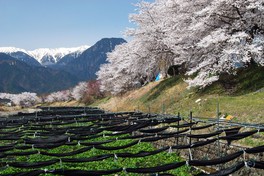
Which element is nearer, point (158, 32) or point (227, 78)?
point (227, 78)

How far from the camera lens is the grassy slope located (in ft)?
61.3

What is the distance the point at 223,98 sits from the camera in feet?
72.1

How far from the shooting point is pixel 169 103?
30.3 metres

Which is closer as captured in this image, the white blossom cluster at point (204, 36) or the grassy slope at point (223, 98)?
the grassy slope at point (223, 98)

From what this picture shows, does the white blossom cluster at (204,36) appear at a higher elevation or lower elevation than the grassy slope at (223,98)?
higher

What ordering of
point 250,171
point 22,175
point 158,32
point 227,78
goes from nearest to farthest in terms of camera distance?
point 22,175 < point 250,171 < point 227,78 < point 158,32

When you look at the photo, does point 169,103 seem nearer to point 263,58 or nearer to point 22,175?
point 263,58

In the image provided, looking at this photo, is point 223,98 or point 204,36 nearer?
point 223,98

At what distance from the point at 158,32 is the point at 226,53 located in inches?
561

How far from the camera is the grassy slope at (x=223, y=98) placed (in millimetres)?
18688

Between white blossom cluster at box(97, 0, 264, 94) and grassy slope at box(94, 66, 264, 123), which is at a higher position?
white blossom cluster at box(97, 0, 264, 94)

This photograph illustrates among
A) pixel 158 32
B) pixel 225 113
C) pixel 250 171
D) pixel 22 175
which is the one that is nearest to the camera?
pixel 22 175

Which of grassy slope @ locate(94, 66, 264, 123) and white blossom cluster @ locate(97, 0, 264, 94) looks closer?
grassy slope @ locate(94, 66, 264, 123)

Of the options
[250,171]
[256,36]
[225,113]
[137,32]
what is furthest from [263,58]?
[137,32]
